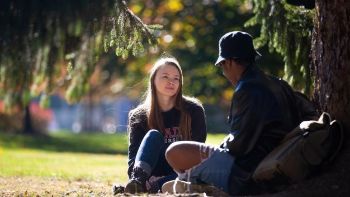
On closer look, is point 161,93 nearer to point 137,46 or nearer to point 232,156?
point 137,46

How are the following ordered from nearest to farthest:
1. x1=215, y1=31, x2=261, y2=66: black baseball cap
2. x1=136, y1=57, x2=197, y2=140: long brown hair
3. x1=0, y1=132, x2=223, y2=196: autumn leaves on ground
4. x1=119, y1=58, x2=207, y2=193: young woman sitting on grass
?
x1=215, y1=31, x2=261, y2=66: black baseball cap → x1=119, y1=58, x2=207, y2=193: young woman sitting on grass → x1=136, y1=57, x2=197, y2=140: long brown hair → x1=0, y1=132, x2=223, y2=196: autumn leaves on ground

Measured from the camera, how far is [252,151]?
220 inches

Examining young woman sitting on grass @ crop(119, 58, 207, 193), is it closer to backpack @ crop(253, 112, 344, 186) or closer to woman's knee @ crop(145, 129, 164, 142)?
woman's knee @ crop(145, 129, 164, 142)

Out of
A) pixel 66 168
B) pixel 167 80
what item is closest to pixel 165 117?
pixel 167 80

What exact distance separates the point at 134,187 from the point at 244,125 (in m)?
1.39

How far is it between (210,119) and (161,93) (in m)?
21.5

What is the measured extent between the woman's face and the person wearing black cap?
55.2 inches

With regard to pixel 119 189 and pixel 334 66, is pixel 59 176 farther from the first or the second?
pixel 334 66

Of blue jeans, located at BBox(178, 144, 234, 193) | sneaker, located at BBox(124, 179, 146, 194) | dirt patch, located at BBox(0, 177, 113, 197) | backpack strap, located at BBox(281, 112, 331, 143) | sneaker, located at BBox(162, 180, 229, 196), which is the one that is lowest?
dirt patch, located at BBox(0, 177, 113, 197)

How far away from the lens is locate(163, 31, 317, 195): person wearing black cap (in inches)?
216

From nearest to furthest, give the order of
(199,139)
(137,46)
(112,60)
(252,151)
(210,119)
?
(252,151) → (199,139) → (137,46) → (112,60) → (210,119)

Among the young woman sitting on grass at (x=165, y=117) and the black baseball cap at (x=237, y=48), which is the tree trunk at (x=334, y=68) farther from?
the young woman sitting on grass at (x=165, y=117)

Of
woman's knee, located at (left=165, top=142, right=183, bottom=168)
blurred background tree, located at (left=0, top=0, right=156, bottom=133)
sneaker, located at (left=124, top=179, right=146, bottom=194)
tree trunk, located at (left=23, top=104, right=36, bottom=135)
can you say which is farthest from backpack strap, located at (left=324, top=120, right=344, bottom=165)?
tree trunk, located at (left=23, top=104, right=36, bottom=135)

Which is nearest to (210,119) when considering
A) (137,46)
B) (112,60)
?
(112,60)
